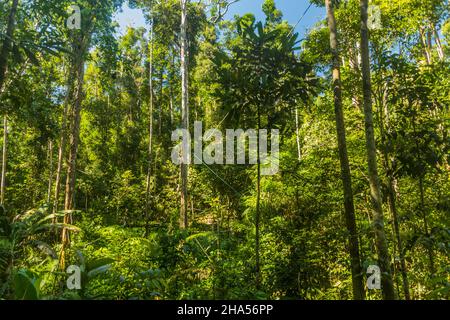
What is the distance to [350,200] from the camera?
4094mm

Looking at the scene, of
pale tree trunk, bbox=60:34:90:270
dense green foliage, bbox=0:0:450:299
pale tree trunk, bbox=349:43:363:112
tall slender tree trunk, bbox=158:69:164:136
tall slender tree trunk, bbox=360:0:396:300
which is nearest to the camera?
tall slender tree trunk, bbox=360:0:396:300

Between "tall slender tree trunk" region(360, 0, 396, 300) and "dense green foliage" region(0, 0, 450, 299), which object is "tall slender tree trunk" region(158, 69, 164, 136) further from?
"tall slender tree trunk" region(360, 0, 396, 300)

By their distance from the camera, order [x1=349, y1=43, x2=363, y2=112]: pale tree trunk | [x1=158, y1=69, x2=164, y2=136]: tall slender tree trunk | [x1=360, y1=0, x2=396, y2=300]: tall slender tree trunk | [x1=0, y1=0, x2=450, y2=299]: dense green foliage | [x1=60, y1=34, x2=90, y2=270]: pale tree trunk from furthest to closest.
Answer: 1. [x1=158, y1=69, x2=164, y2=136]: tall slender tree trunk
2. [x1=60, y1=34, x2=90, y2=270]: pale tree trunk
3. [x1=349, y1=43, x2=363, y2=112]: pale tree trunk
4. [x1=0, y1=0, x2=450, y2=299]: dense green foliage
5. [x1=360, y1=0, x2=396, y2=300]: tall slender tree trunk

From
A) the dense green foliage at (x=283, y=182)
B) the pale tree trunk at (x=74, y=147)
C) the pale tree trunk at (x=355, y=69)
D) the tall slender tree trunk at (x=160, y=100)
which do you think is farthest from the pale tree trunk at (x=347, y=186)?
the tall slender tree trunk at (x=160, y=100)

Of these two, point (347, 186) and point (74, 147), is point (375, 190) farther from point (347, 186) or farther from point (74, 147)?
point (74, 147)

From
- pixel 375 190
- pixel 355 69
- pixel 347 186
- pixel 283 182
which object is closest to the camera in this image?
pixel 375 190

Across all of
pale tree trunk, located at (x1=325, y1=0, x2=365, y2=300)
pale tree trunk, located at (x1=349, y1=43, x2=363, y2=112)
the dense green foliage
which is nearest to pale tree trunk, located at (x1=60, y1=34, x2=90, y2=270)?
the dense green foliage

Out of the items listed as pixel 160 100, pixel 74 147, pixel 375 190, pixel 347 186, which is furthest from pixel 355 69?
pixel 160 100

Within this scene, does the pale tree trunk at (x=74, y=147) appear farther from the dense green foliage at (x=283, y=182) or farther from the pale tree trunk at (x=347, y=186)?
the pale tree trunk at (x=347, y=186)

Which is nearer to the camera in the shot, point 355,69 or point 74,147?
point 355,69

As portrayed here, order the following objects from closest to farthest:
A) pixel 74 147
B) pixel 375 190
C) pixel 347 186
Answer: pixel 375 190, pixel 347 186, pixel 74 147

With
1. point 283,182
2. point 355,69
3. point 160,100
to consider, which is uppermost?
point 160,100

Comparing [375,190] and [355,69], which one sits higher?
[355,69]

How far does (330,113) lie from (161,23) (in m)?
13.2
